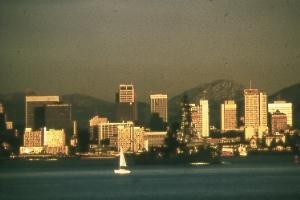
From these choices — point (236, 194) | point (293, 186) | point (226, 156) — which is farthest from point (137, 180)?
point (226, 156)

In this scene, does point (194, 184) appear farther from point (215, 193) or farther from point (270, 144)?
point (270, 144)

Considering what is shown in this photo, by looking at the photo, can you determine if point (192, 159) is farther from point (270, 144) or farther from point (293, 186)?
point (270, 144)

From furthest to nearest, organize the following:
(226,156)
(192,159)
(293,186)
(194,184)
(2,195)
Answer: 1. (226,156)
2. (192,159)
3. (194,184)
4. (293,186)
5. (2,195)

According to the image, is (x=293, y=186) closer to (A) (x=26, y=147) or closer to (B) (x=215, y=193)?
(B) (x=215, y=193)

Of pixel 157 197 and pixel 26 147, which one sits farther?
pixel 26 147

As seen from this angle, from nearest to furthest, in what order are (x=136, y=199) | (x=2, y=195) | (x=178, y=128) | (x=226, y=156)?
1. (x=136, y=199)
2. (x=2, y=195)
3. (x=178, y=128)
4. (x=226, y=156)

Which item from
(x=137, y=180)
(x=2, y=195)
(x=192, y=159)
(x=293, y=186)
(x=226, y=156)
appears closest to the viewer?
(x=2, y=195)

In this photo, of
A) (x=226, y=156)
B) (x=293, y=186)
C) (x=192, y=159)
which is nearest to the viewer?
(x=293, y=186)

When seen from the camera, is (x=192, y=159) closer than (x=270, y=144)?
Yes

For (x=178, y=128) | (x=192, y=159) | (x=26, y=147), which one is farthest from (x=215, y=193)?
(x=26, y=147)
